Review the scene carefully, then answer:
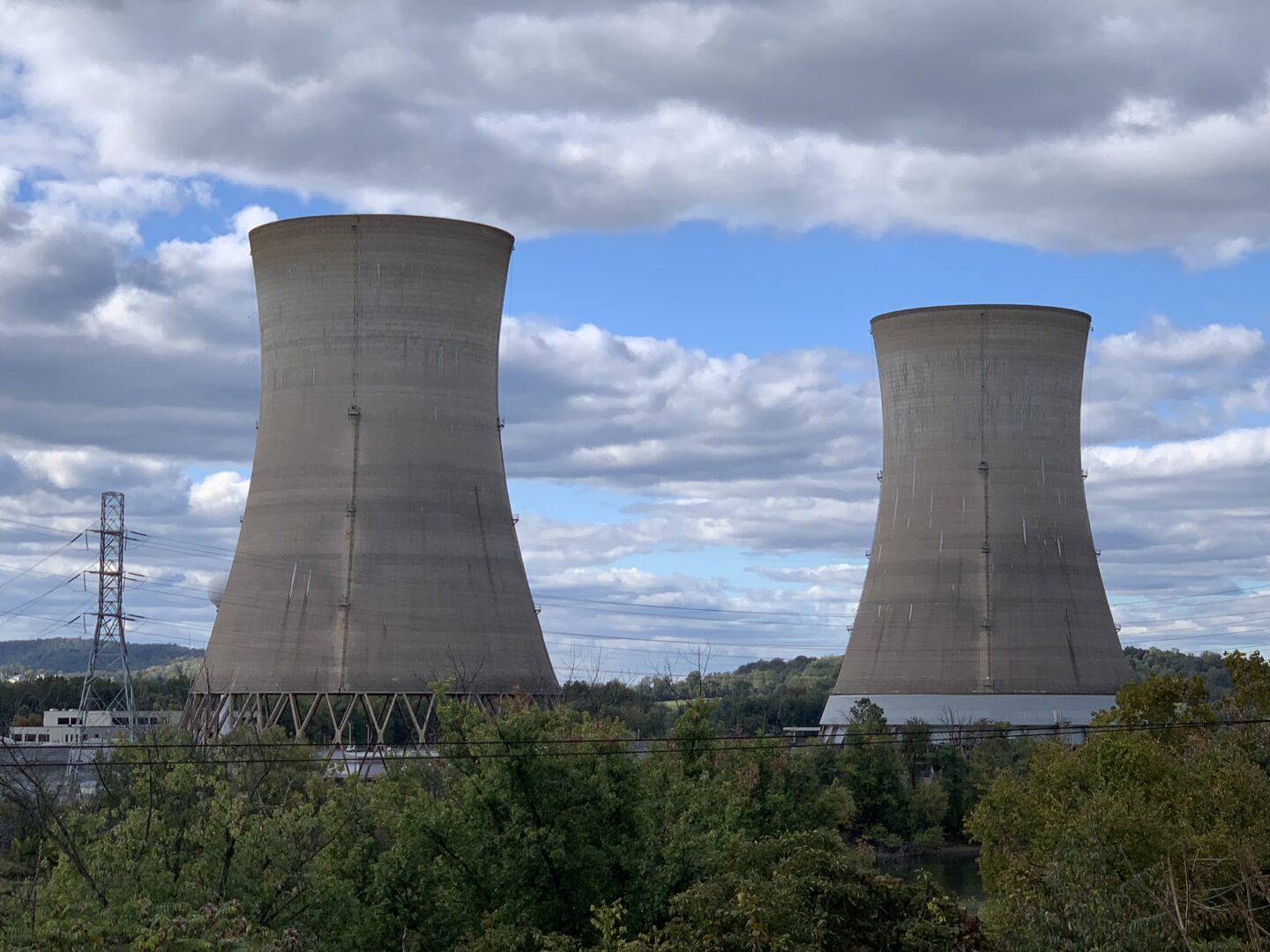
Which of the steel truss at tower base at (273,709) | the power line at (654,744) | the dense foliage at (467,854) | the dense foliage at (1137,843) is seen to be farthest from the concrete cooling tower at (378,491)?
the dense foliage at (1137,843)

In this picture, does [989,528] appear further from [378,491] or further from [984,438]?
[378,491]

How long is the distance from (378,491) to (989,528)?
1432 cm

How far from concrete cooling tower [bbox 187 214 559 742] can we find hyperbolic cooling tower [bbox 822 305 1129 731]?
1133 centimetres

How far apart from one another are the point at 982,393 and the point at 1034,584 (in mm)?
4245

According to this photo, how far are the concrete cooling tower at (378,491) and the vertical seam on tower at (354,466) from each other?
30 mm

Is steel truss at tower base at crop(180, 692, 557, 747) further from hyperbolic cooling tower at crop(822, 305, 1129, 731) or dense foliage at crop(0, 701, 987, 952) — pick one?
hyperbolic cooling tower at crop(822, 305, 1129, 731)

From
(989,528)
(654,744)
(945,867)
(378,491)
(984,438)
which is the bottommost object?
(945,867)

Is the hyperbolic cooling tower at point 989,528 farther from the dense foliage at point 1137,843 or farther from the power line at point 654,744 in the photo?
the dense foliage at point 1137,843

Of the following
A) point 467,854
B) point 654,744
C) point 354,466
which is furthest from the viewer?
point 354,466

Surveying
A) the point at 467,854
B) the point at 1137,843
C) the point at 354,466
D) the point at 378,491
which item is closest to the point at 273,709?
Answer: the point at 378,491

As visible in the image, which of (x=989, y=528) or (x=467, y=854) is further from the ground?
(x=989, y=528)

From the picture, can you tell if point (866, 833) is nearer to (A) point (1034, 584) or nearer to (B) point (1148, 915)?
(A) point (1034, 584)

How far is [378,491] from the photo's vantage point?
2906 centimetres

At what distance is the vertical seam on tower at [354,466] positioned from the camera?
2888cm
